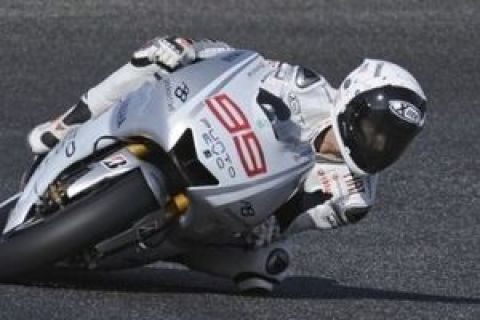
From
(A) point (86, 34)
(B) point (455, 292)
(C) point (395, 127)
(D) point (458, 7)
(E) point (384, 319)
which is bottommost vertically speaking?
(D) point (458, 7)

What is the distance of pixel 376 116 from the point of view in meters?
6.87

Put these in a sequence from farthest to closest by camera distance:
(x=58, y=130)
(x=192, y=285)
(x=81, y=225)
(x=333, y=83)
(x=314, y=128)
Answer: (x=333, y=83) < (x=58, y=130) < (x=192, y=285) < (x=314, y=128) < (x=81, y=225)

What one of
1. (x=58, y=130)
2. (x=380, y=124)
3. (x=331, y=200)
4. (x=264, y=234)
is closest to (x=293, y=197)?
(x=331, y=200)

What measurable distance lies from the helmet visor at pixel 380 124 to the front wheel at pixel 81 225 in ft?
2.67

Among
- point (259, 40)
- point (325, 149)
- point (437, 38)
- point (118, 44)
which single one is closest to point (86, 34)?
point (118, 44)

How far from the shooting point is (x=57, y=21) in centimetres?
1221

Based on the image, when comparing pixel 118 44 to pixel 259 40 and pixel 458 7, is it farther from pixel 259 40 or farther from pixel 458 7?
pixel 458 7

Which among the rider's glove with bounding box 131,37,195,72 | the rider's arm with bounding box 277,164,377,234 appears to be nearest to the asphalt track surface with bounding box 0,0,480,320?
the rider's arm with bounding box 277,164,377,234

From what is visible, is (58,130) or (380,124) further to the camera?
(58,130)

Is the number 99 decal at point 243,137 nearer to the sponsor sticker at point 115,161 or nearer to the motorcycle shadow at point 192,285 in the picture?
the sponsor sticker at point 115,161

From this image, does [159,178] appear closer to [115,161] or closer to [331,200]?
[115,161]

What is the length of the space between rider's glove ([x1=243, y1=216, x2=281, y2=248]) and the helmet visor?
0.44 metres

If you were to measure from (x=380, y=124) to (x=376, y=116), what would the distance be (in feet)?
0.11

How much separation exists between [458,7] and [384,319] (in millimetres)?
6500
